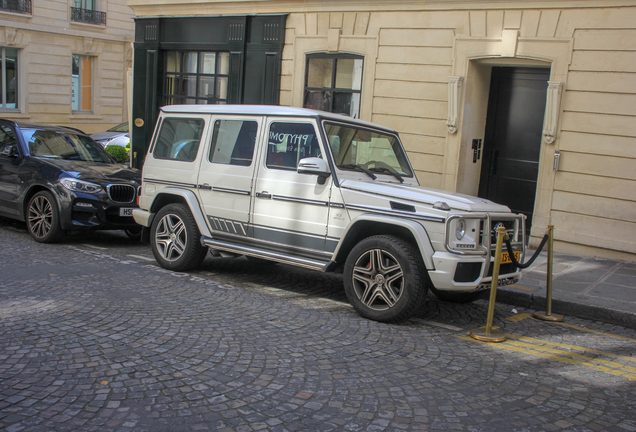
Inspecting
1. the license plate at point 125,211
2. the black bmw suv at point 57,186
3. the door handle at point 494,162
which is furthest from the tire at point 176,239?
the door handle at point 494,162

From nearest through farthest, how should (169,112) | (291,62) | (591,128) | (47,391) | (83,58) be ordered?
(47,391)
(169,112)
(591,128)
(291,62)
(83,58)

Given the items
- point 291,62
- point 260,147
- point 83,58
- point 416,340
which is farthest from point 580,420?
point 83,58

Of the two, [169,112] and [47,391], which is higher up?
[169,112]

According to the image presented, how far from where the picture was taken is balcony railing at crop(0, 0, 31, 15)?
24.7m

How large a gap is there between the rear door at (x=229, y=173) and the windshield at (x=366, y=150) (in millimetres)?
934

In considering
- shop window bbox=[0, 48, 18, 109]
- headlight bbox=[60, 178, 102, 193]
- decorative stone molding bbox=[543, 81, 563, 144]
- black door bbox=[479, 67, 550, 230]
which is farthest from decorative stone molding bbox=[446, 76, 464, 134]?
shop window bbox=[0, 48, 18, 109]

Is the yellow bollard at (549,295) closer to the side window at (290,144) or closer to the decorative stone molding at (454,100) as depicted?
the side window at (290,144)

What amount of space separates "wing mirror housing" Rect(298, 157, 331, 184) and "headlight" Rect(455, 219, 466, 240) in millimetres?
1411

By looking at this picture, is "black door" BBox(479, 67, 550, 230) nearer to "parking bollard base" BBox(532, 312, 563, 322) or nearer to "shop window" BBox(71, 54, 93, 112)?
"parking bollard base" BBox(532, 312, 563, 322)

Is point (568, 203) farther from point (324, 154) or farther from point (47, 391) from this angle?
point (47, 391)

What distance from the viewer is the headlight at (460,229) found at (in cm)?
532

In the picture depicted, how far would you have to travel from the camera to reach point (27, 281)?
6238 mm

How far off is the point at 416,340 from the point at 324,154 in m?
2.09

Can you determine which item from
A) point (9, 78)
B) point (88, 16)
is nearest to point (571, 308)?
point (9, 78)
